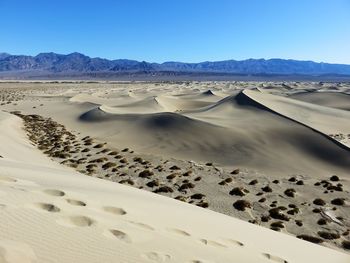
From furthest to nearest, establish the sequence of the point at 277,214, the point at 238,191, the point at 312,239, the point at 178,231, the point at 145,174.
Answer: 1. the point at 145,174
2. the point at 238,191
3. the point at 277,214
4. the point at 312,239
5. the point at 178,231

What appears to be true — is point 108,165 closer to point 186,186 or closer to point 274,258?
point 186,186

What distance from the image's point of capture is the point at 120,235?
20.6ft

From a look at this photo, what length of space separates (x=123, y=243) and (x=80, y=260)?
36.1 inches

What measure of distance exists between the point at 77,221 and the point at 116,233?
646 mm

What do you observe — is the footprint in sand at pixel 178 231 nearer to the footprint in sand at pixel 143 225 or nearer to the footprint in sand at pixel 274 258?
the footprint in sand at pixel 143 225

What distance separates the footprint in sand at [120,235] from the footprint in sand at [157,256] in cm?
44

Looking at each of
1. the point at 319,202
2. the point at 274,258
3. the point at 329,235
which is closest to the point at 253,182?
the point at 319,202

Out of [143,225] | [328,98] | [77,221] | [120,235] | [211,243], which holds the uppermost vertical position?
[77,221]

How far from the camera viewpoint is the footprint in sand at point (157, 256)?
5.72 metres

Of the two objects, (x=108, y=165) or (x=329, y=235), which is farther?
(x=108, y=165)

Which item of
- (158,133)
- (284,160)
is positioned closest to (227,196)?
(284,160)

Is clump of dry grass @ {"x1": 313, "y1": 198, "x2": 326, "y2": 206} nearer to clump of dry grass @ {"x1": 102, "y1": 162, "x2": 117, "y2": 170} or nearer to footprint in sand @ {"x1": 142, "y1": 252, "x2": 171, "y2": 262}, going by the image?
clump of dry grass @ {"x1": 102, "y1": 162, "x2": 117, "y2": 170}

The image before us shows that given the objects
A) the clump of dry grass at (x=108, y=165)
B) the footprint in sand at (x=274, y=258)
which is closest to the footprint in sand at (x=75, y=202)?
the footprint in sand at (x=274, y=258)

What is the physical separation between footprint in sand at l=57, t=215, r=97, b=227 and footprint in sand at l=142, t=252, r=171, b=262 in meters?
1.14
